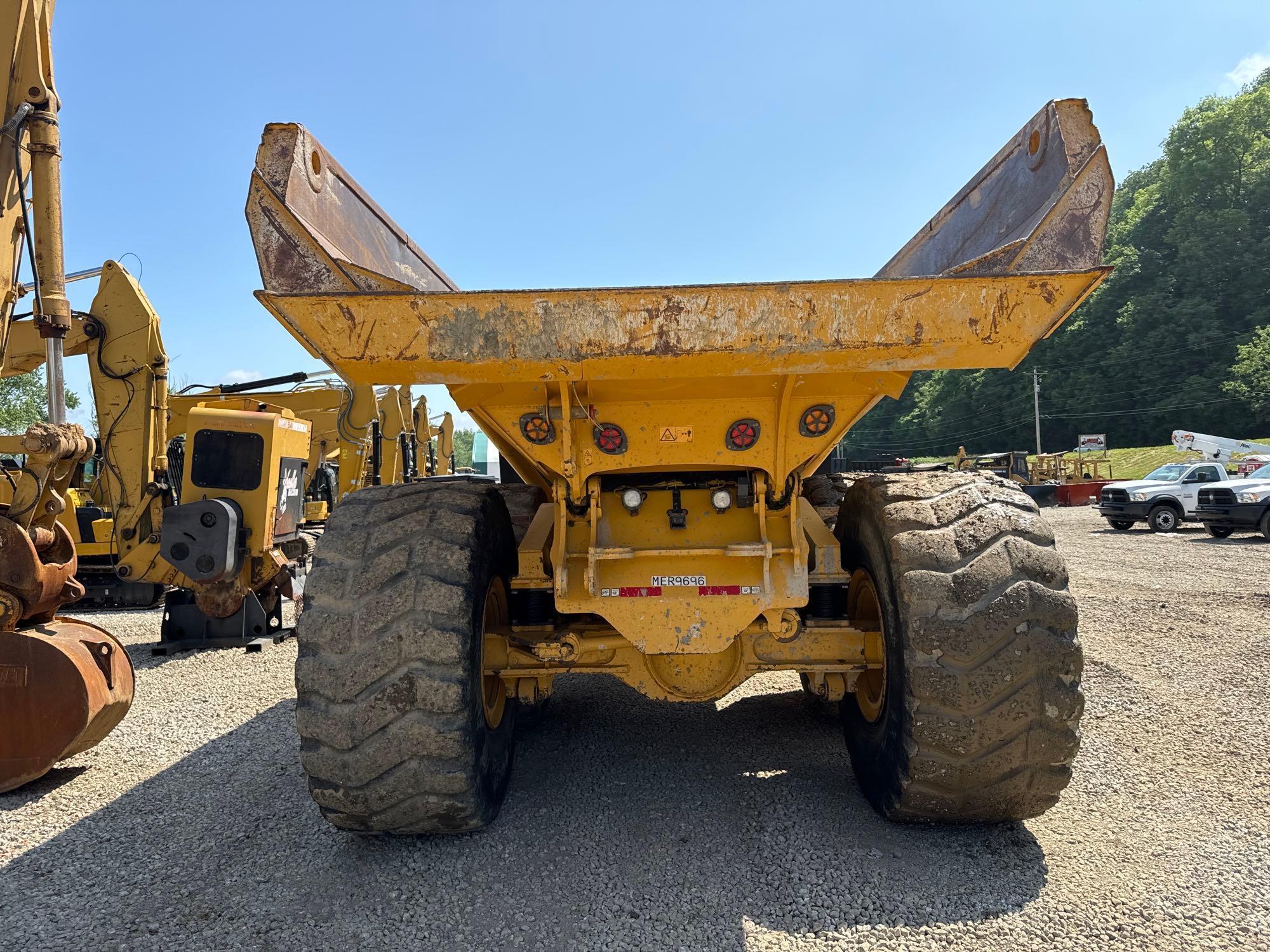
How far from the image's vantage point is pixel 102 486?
827 cm

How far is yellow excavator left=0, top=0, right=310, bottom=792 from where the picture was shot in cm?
365

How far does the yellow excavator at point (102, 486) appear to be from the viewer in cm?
365

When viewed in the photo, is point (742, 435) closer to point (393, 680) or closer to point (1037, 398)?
point (393, 680)

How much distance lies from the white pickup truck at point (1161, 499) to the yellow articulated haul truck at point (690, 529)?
17662 mm

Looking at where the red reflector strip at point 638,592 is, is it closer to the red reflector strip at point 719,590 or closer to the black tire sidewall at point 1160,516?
the red reflector strip at point 719,590

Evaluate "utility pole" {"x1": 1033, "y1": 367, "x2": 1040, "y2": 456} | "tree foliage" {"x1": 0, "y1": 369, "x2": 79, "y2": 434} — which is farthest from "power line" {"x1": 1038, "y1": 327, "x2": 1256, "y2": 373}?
"tree foliage" {"x1": 0, "y1": 369, "x2": 79, "y2": 434}

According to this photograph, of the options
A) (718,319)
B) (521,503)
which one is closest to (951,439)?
(521,503)

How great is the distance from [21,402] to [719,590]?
61.2 meters

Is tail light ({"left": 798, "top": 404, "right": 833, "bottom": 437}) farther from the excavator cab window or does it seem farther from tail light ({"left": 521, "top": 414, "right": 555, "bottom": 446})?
the excavator cab window

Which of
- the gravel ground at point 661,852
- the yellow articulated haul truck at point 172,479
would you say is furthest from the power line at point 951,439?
the gravel ground at point 661,852

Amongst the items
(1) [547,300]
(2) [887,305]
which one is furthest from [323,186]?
(2) [887,305]

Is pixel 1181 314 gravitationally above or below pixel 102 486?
above

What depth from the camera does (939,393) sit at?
244 ft

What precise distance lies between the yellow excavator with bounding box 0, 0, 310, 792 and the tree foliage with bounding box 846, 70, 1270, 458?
46646 mm
